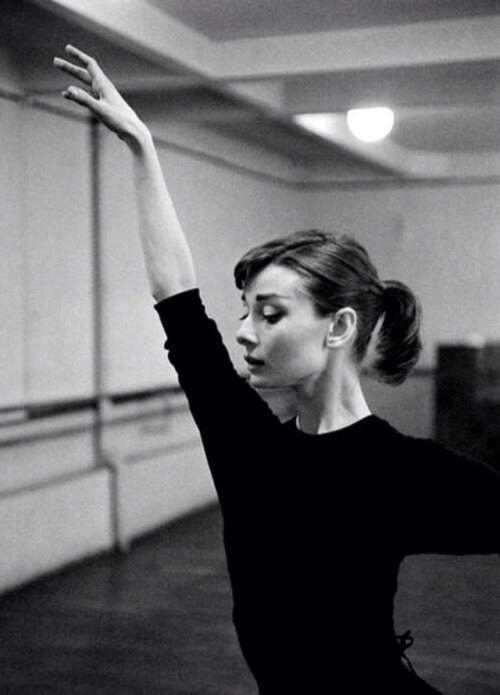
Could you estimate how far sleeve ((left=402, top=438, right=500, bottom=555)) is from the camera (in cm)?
106

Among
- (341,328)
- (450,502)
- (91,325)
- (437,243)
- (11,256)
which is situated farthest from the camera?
(437,243)

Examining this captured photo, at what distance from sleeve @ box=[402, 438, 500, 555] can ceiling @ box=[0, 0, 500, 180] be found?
Answer: 3.00 m

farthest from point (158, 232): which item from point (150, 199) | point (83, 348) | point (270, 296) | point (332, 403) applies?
point (83, 348)

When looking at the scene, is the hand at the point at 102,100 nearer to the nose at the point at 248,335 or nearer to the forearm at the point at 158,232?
the forearm at the point at 158,232

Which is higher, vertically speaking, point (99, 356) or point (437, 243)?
point (437, 243)

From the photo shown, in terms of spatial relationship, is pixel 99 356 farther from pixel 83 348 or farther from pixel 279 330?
pixel 279 330

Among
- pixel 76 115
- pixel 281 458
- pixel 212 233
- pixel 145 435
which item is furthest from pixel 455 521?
pixel 212 233

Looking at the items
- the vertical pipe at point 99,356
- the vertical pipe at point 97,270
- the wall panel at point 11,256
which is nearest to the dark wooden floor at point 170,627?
the vertical pipe at point 99,356

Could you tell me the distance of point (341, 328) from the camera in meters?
1.17

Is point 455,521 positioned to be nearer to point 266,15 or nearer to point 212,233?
point 266,15

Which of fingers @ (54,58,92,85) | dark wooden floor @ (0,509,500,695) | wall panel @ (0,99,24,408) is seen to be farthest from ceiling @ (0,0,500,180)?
fingers @ (54,58,92,85)

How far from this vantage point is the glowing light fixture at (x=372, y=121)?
17.5 ft

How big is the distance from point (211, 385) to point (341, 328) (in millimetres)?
169

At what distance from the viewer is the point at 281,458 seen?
1166 millimetres
